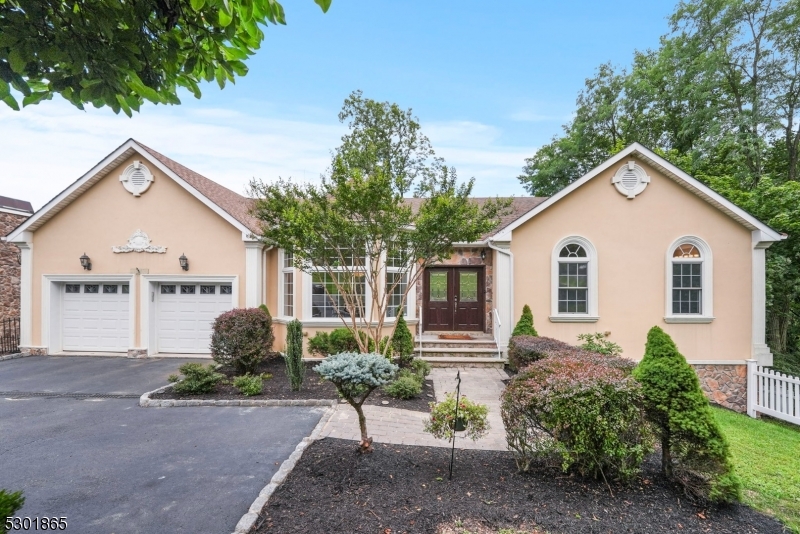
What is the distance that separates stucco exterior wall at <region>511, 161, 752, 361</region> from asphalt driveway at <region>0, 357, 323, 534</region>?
6.83 meters

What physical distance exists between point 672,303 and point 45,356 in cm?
1715

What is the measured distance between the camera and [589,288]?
32.4 feet

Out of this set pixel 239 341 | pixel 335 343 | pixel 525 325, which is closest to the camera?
pixel 239 341

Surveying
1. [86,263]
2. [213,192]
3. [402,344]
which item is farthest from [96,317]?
[402,344]

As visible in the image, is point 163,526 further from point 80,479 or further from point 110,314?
point 110,314

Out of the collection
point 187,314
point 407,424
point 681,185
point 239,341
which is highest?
point 681,185

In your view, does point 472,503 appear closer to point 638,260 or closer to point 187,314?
point 638,260

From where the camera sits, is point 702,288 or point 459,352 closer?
point 702,288

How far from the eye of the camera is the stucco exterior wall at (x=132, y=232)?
34.2ft

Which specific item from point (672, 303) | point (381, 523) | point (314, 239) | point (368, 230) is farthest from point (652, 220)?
point (381, 523)

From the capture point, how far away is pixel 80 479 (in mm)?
4000

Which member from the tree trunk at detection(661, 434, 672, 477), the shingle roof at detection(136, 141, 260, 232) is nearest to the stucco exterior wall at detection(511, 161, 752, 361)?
the tree trunk at detection(661, 434, 672, 477)

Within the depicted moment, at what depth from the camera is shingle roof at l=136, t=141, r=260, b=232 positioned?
10.5 metres

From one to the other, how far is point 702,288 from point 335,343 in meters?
9.66
